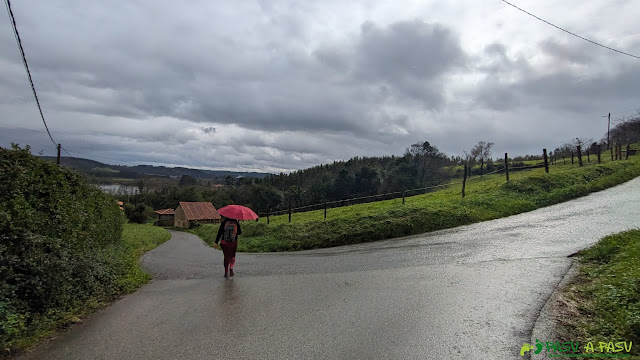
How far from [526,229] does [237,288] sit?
9.46m

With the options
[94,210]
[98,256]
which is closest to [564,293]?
[98,256]

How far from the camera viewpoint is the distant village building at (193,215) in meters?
70.3

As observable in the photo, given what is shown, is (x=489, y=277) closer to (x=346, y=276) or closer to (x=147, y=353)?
(x=346, y=276)

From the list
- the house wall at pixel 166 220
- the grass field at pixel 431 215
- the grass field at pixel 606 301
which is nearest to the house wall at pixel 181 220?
the house wall at pixel 166 220

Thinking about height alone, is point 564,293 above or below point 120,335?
above

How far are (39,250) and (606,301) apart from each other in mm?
8211

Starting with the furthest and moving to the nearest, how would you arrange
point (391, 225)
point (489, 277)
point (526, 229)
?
point (391, 225), point (526, 229), point (489, 277)

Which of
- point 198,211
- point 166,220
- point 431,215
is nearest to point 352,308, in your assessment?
point 431,215

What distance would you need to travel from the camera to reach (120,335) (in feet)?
16.6

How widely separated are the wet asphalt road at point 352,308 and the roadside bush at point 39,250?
573 millimetres

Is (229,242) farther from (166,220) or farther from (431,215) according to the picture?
(166,220)

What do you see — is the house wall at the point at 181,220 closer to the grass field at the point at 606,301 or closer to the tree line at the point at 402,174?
the tree line at the point at 402,174

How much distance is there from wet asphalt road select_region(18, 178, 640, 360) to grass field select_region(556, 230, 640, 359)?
0.42 metres

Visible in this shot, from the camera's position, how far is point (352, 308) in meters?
5.68
